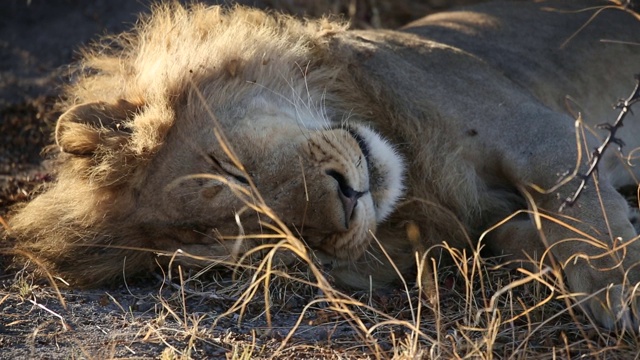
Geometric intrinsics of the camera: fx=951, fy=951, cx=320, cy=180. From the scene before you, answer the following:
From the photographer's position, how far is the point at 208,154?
3.60m

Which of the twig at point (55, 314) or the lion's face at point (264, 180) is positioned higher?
the lion's face at point (264, 180)

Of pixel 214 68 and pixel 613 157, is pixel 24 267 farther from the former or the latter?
pixel 613 157

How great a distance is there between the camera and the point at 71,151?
3830mm

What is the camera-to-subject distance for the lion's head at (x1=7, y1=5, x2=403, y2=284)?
3.49 m

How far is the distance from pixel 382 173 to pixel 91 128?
1181 mm

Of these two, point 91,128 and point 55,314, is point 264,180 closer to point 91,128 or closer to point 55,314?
point 91,128

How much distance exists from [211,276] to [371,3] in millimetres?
3773

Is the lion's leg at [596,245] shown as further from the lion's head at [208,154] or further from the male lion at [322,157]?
the lion's head at [208,154]

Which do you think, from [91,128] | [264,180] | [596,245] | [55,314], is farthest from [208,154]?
[596,245]

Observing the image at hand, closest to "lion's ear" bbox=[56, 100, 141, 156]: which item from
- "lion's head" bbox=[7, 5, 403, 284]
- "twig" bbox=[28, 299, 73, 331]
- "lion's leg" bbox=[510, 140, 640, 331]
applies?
"lion's head" bbox=[7, 5, 403, 284]

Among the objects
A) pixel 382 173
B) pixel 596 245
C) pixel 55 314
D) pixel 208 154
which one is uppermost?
pixel 208 154

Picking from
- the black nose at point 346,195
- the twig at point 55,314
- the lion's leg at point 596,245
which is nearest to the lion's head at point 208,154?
the black nose at point 346,195

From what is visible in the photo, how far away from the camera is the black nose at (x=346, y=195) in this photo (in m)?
3.42

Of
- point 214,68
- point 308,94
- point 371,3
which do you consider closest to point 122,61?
point 214,68
